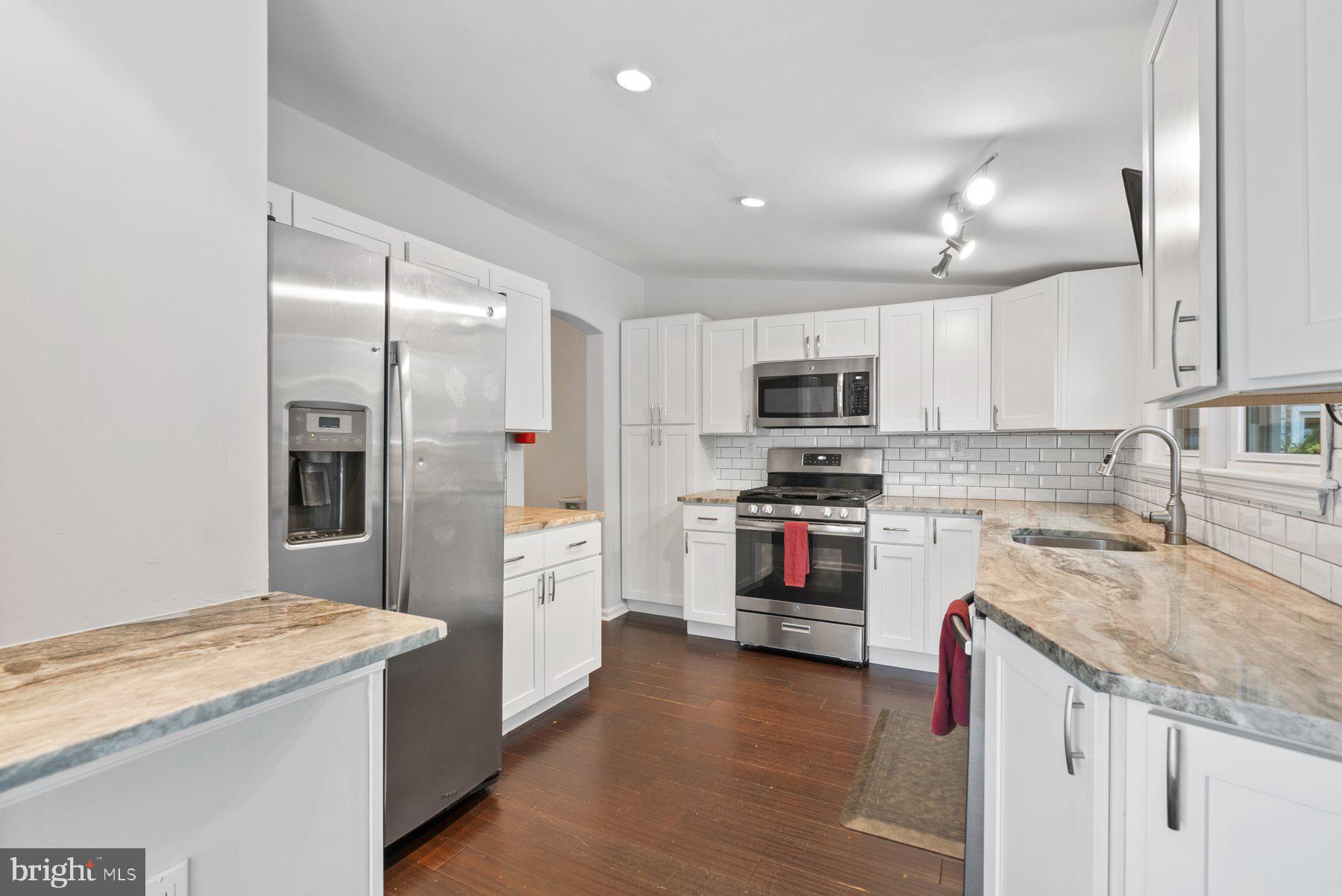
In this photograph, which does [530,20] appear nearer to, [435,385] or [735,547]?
[435,385]

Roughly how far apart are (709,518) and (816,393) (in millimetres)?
1067

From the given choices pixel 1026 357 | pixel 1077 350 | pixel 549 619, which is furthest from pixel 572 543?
pixel 1077 350

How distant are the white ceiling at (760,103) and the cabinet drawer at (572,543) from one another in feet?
5.47

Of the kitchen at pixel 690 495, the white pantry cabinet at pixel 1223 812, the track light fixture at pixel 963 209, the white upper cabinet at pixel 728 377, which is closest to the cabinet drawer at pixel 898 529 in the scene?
the kitchen at pixel 690 495

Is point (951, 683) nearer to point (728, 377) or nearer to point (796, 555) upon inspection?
point (796, 555)

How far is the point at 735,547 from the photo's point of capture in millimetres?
3918

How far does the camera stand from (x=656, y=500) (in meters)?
4.46

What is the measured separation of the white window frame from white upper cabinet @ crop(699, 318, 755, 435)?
260 centimetres

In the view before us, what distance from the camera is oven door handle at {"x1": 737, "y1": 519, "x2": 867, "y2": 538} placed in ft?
11.6

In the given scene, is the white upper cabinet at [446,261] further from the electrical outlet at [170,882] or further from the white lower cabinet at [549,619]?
the electrical outlet at [170,882]

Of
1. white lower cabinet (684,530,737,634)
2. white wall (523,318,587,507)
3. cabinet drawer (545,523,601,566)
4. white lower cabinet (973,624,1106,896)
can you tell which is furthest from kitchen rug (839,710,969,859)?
white wall (523,318,587,507)

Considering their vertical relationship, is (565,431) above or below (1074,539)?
above

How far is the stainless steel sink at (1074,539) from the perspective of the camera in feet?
7.66

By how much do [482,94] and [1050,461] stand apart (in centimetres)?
357
